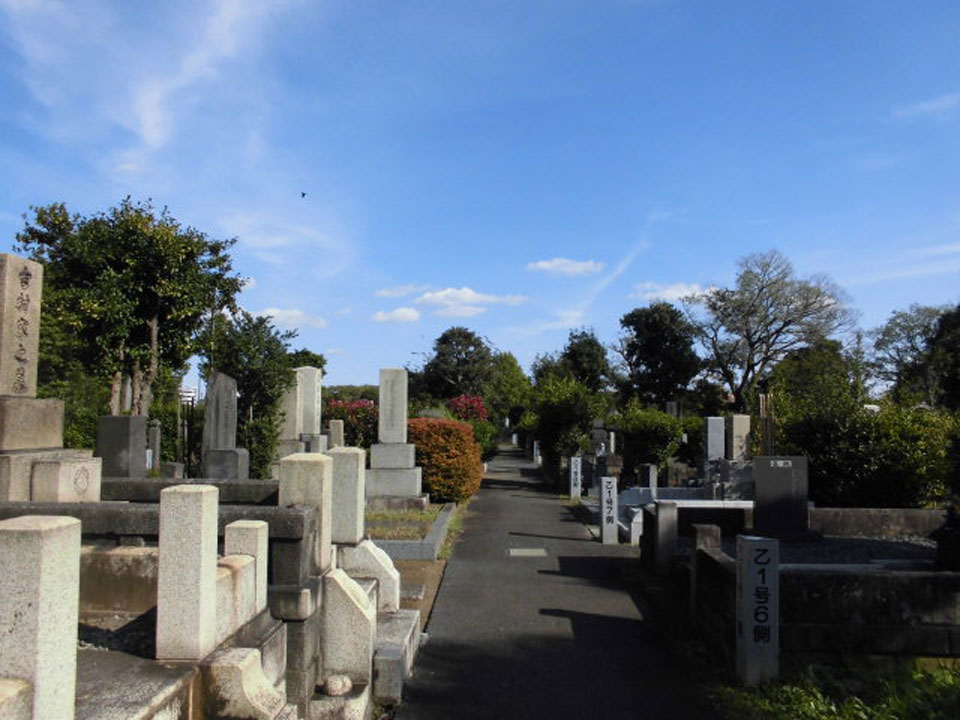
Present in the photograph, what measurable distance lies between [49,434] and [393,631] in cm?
341

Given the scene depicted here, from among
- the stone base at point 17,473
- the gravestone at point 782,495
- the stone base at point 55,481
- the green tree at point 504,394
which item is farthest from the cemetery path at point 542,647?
the green tree at point 504,394

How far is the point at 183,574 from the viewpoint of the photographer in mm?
3459

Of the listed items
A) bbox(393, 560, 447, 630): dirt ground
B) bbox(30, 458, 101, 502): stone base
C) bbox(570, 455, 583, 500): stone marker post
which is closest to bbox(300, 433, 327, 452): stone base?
bbox(570, 455, 583, 500): stone marker post

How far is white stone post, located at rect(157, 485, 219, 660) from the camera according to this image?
3436 millimetres

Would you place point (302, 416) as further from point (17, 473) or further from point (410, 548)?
point (17, 473)

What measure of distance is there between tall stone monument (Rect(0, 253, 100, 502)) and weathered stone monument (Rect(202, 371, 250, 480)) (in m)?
7.13

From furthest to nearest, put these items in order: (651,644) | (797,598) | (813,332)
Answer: (813,332)
(651,644)
(797,598)

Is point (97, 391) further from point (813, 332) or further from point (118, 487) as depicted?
point (813, 332)

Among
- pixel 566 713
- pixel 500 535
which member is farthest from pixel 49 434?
pixel 500 535

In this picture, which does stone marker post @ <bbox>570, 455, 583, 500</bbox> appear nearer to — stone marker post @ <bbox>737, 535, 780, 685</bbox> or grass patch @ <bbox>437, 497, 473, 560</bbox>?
grass patch @ <bbox>437, 497, 473, 560</bbox>

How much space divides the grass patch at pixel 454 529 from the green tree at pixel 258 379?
14.7ft

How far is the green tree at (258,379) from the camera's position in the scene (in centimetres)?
1703

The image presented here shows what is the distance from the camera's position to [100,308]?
19391 mm

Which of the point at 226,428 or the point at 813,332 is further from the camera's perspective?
the point at 813,332
